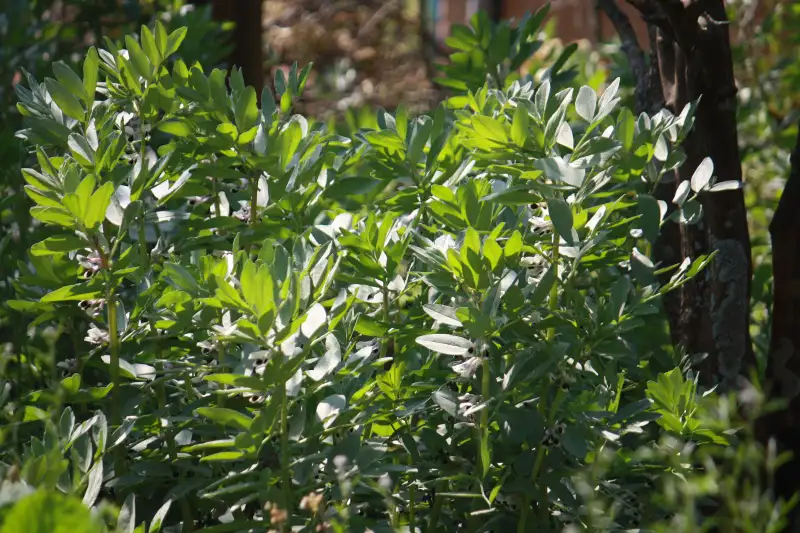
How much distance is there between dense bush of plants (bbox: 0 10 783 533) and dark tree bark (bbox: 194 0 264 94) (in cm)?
171

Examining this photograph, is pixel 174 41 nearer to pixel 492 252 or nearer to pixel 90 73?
pixel 90 73

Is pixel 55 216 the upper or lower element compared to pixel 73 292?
upper

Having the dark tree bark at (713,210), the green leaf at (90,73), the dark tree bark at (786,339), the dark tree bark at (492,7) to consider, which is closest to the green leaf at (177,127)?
the green leaf at (90,73)

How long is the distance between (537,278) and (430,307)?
267mm

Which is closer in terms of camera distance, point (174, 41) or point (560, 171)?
point (560, 171)

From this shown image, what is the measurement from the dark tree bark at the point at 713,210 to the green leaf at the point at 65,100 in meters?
1.10

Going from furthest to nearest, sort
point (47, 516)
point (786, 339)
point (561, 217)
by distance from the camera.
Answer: point (786, 339) < point (561, 217) < point (47, 516)

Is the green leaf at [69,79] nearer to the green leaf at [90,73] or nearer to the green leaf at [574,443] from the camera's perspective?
the green leaf at [90,73]

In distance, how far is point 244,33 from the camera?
11.7 feet

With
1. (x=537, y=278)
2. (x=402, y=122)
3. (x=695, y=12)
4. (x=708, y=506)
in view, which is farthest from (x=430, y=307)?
(x=695, y=12)

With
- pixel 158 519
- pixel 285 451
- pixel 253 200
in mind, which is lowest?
pixel 158 519

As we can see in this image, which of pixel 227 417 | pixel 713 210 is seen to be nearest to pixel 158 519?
pixel 227 417

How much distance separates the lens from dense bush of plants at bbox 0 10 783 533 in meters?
1.42

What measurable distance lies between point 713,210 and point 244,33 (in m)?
2.09
